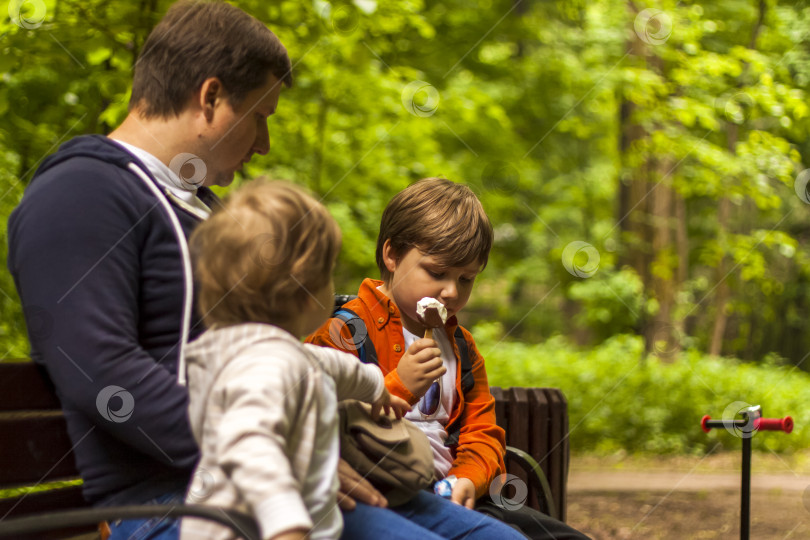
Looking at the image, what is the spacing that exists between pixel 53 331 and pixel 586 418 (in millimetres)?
6900

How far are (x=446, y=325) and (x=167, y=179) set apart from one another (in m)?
0.91

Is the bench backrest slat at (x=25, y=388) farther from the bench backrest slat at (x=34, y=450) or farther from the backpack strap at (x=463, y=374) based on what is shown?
the backpack strap at (x=463, y=374)

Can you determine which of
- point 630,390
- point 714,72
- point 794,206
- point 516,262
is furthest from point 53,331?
point 516,262

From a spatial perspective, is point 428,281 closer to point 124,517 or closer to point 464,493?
point 464,493

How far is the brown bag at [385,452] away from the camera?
1.61 meters

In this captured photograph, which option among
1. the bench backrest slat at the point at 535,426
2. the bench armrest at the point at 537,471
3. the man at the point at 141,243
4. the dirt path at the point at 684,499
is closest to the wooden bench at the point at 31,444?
the man at the point at 141,243

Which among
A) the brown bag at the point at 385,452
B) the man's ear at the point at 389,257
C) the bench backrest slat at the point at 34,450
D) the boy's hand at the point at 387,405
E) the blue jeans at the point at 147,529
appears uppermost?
the man's ear at the point at 389,257

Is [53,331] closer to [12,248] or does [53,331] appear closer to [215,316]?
[12,248]

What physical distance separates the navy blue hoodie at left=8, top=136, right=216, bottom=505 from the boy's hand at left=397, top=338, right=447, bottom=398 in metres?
0.48

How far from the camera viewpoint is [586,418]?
7871 millimetres

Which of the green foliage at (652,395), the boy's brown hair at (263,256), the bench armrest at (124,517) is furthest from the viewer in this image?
the green foliage at (652,395)

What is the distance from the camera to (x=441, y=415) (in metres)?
2.23

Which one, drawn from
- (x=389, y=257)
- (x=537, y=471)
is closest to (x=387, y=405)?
(x=389, y=257)

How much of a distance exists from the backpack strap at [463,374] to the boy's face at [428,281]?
0.14m
